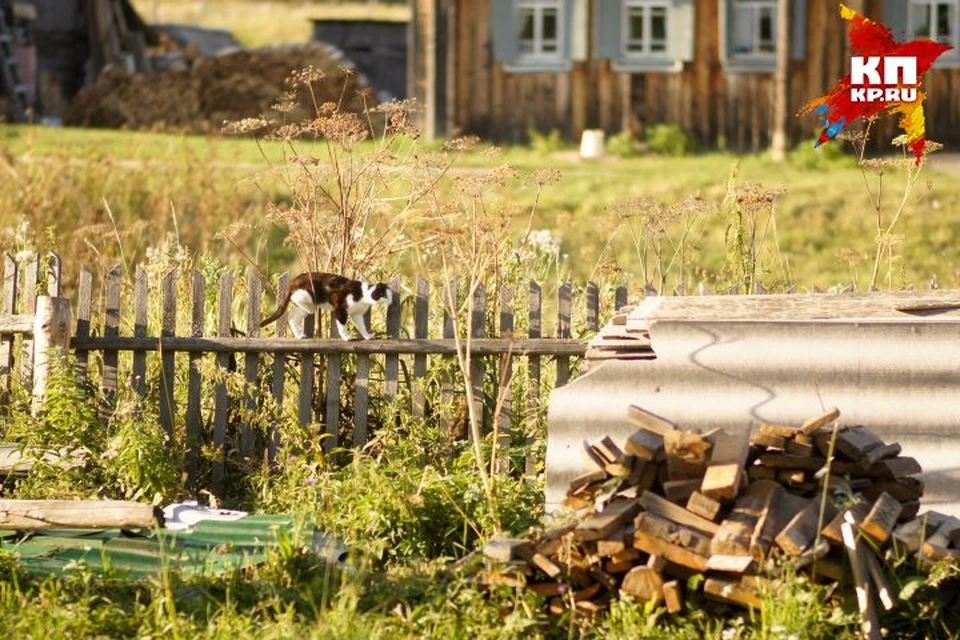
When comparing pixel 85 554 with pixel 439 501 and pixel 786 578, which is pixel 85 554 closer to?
pixel 439 501

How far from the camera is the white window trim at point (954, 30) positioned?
21.8 meters

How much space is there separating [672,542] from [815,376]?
1.27m

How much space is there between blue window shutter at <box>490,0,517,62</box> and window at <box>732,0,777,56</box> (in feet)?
8.97

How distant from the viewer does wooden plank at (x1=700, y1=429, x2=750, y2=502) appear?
5.86m

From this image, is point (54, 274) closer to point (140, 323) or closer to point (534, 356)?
point (140, 323)

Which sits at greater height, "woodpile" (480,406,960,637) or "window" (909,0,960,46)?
"window" (909,0,960,46)

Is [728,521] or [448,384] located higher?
[448,384]

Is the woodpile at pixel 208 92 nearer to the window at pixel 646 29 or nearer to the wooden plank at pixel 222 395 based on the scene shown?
the window at pixel 646 29

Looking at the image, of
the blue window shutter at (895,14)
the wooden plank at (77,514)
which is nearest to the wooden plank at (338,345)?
the wooden plank at (77,514)

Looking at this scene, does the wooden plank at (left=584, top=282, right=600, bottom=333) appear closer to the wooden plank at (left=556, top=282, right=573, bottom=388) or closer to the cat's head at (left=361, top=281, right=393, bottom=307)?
the wooden plank at (left=556, top=282, right=573, bottom=388)

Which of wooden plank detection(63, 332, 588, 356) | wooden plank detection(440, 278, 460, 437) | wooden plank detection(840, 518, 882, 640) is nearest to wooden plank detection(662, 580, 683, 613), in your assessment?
wooden plank detection(840, 518, 882, 640)

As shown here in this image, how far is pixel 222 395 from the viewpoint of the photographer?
8250 millimetres

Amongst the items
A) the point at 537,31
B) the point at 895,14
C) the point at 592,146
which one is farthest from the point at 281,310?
the point at 895,14

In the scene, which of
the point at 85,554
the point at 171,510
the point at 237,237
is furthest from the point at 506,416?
the point at 237,237
